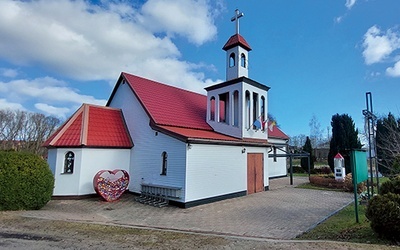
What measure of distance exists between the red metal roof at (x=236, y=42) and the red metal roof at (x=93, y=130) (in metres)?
8.53

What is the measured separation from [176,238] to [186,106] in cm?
1114

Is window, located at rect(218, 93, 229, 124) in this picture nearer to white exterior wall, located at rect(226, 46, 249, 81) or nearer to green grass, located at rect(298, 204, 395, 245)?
white exterior wall, located at rect(226, 46, 249, 81)

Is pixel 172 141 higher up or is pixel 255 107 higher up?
pixel 255 107

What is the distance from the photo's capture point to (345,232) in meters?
6.48

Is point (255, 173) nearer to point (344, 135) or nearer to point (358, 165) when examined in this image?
point (358, 165)

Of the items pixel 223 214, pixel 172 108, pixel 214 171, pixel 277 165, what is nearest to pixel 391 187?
pixel 223 214

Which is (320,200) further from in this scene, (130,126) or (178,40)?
(178,40)

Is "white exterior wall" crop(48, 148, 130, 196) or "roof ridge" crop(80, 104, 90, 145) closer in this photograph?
"white exterior wall" crop(48, 148, 130, 196)

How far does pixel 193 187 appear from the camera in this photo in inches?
424

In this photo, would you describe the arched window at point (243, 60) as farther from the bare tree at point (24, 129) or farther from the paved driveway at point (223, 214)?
the bare tree at point (24, 129)

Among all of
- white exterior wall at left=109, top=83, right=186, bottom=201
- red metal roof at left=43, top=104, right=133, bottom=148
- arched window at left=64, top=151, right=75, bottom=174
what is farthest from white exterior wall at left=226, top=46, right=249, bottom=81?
arched window at left=64, top=151, right=75, bottom=174

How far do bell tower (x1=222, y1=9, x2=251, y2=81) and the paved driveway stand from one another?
8029 millimetres

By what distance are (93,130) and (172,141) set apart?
4873mm

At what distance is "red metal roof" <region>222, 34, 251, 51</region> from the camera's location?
51.6 ft
